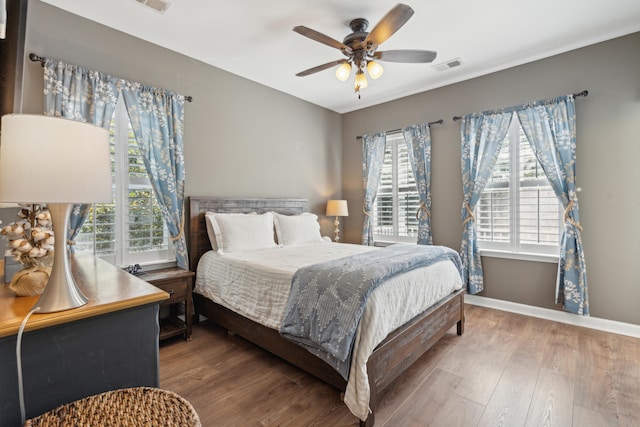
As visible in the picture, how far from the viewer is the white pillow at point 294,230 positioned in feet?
12.3

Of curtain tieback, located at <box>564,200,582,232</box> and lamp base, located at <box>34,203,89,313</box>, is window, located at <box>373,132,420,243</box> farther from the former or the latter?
lamp base, located at <box>34,203,89,313</box>

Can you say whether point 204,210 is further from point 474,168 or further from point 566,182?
point 566,182

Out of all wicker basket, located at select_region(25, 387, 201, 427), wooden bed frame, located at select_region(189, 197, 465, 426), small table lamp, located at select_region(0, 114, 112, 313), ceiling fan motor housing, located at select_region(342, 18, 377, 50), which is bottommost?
wooden bed frame, located at select_region(189, 197, 465, 426)

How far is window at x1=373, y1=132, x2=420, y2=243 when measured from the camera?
14.5 feet

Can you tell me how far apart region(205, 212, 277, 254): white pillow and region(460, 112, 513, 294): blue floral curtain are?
238cm

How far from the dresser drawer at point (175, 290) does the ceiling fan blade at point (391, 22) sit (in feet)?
8.61

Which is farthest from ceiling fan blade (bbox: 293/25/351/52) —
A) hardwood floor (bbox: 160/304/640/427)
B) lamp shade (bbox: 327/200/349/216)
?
hardwood floor (bbox: 160/304/640/427)

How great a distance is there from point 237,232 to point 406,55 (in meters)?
2.29

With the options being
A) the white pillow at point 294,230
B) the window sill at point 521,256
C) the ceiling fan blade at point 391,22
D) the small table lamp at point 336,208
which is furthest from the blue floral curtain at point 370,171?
the ceiling fan blade at point 391,22

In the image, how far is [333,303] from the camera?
1859 mm

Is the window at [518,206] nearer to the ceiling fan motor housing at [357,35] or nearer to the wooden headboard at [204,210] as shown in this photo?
the ceiling fan motor housing at [357,35]

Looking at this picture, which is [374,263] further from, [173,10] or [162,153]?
[173,10]

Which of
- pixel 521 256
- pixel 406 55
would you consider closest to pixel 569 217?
pixel 521 256

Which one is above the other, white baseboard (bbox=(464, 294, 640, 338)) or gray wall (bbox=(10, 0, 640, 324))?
gray wall (bbox=(10, 0, 640, 324))
